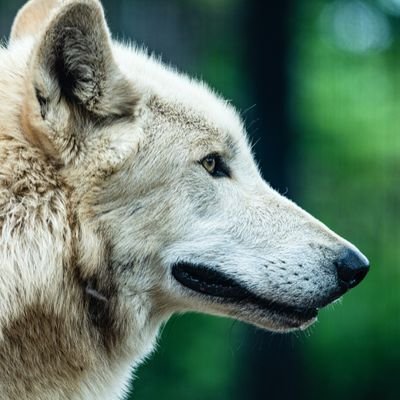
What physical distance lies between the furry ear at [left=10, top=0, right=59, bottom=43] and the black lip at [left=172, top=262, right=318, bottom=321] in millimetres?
1475

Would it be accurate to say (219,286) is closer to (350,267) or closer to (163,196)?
(163,196)

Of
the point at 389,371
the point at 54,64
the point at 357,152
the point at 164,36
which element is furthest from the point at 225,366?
the point at 54,64

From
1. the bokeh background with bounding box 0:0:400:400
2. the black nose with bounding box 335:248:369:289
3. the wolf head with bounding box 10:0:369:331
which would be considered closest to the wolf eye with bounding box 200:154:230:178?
the wolf head with bounding box 10:0:369:331

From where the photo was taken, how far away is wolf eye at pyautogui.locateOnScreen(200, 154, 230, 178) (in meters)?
4.03

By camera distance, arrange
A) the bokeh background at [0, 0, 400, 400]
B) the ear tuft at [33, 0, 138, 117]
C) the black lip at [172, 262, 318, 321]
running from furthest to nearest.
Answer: the bokeh background at [0, 0, 400, 400] < the black lip at [172, 262, 318, 321] < the ear tuft at [33, 0, 138, 117]

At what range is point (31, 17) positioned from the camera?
4.66 metres

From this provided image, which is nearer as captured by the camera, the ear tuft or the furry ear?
the ear tuft

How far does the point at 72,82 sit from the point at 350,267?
54.7 inches

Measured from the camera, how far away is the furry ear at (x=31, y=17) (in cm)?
461

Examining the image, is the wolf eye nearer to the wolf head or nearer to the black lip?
the wolf head

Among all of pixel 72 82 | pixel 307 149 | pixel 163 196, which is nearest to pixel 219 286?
pixel 163 196

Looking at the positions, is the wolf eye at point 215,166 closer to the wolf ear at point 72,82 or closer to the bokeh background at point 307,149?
the wolf ear at point 72,82

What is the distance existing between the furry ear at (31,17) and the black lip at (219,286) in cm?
147

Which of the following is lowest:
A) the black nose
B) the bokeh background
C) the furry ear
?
the bokeh background
